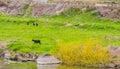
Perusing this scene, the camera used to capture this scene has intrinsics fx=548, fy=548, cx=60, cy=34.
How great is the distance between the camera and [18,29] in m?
147

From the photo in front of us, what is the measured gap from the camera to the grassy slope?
399 feet

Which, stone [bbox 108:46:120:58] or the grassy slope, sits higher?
stone [bbox 108:46:120:58]

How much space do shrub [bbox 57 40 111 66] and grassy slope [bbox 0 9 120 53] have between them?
988 centimetres

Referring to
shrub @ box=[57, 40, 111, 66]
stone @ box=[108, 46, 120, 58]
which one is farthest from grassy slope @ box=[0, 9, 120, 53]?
shrub @ box=[57, 40, 111, 66]

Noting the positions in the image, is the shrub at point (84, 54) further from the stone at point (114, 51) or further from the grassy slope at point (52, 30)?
the grassy slope at point (52, 30)

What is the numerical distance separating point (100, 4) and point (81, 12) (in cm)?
692

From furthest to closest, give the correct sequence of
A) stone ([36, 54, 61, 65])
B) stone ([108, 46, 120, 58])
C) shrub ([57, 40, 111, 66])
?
stone ([36, 54, 61, 65]) → stone ([108, 46, 120, 58]) → shrub ([57, 40, 111, 66])

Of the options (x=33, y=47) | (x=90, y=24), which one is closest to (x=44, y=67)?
(x=33, y=47)

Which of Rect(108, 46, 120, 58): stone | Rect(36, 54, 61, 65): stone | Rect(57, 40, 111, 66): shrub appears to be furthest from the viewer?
Rect(36, 54, 61, 65): stone

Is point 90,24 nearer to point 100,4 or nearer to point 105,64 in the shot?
point 100,4

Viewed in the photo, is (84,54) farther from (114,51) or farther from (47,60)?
(47,60)

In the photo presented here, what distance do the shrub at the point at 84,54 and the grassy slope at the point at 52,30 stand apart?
32.4 ft

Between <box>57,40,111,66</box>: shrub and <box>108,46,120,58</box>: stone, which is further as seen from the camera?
<box>108,46,120,58</box>: stone

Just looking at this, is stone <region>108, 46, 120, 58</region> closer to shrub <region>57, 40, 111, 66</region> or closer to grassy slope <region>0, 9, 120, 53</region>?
shrub <region>57, 40, 111, 66</region>
